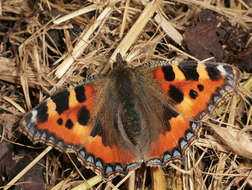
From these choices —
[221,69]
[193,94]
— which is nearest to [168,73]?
[193,94]

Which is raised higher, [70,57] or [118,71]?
[70,57]

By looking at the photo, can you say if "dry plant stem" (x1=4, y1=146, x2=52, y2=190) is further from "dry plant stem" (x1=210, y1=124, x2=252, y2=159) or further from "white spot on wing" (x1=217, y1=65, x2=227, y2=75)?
"white spot on wing" (x1=217, y1=65, x2=227, y2=75)

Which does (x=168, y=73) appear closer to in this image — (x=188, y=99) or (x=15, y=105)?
(x=188, y=99)

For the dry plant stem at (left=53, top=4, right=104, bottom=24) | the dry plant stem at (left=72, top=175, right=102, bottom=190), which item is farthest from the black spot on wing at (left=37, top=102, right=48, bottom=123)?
the dry plant stem at (left=53, top=4, right=104, bottom=24)

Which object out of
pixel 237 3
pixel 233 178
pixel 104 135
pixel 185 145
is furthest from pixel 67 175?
pixel 237 3

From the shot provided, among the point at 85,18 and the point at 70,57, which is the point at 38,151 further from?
the point at 85,18

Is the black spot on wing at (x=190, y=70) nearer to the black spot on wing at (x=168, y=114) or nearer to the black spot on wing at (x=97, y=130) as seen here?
the black spot on wing at (x=168, y=114)
